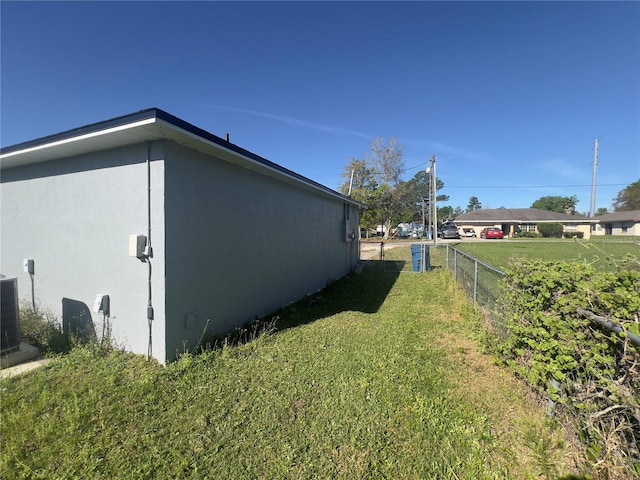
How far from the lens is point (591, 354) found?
2008 millimetres

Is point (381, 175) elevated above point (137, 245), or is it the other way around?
point (381, 175)

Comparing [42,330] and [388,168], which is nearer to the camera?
[42,330]

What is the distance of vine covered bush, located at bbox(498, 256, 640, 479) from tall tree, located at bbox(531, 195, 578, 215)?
89043mm

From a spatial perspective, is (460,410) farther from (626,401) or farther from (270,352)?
(270,352)

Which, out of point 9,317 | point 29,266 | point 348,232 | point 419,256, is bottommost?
point 9,317

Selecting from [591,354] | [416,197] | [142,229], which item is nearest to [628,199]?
[416,197]

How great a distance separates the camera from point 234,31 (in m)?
7.27

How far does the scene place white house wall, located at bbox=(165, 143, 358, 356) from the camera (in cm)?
358

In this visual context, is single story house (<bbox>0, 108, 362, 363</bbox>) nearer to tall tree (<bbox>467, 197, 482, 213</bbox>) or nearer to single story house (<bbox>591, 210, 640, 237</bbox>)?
single story house (<bbox>591, 210, 640, 237</bbox>)

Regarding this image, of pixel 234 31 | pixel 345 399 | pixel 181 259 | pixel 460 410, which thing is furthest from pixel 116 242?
pixel 234 31

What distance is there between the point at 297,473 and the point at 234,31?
350 inches

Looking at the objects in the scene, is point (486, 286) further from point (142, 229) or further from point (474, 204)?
point (474, 204)

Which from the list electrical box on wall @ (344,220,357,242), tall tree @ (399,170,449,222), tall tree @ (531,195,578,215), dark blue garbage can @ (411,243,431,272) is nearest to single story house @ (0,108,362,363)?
electrical box on wall @ (344,220,357,242)

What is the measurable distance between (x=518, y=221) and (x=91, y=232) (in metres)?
49.8
